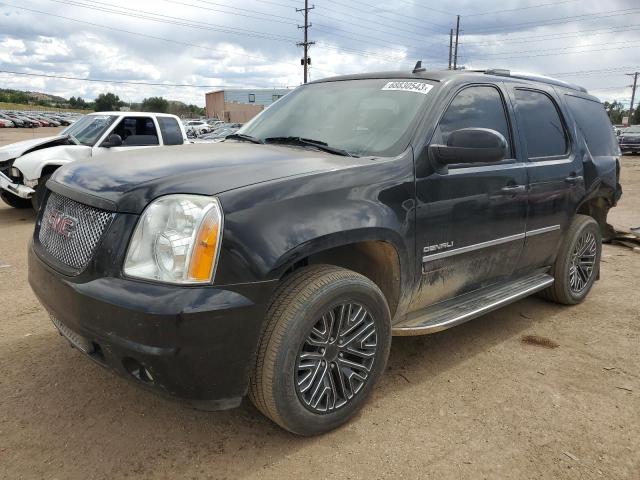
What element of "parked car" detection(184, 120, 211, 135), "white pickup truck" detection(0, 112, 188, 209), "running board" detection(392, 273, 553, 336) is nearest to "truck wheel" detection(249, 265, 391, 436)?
"running board" detection(392, 273, 553, 336)

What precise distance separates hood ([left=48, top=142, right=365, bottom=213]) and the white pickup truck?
5638 mm

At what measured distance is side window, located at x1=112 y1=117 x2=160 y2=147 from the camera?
918cm

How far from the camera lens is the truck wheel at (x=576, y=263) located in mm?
4441

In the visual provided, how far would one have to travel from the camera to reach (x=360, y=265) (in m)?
3.06

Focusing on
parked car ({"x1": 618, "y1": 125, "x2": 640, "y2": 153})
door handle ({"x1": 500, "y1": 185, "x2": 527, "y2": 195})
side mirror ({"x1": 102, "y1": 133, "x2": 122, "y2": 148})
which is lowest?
parked car ({"x1": 618, "y1": 125, "x2": 640, "y2": 153})

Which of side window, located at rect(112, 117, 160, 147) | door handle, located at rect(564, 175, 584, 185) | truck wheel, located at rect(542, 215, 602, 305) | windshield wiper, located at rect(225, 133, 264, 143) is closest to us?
windshield wiper, located at rect(225, 133, 264, 143)

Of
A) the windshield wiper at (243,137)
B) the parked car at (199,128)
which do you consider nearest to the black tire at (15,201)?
the windshield wiper at (243,137)

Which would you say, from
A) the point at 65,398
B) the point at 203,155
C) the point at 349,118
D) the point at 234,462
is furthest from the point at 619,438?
the point at 65,398

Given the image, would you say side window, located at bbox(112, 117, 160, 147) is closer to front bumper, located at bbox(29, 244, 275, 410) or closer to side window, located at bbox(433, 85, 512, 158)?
side window, located at bbox(433, 85, 512, 158)

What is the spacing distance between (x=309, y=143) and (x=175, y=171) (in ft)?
3.50

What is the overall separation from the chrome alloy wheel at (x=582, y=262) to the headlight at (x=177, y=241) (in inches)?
136

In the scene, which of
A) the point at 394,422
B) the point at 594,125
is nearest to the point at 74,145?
the point at 594,125

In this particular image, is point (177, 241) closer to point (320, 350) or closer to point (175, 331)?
point (175, 331)

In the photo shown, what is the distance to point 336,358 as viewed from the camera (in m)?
2.70
